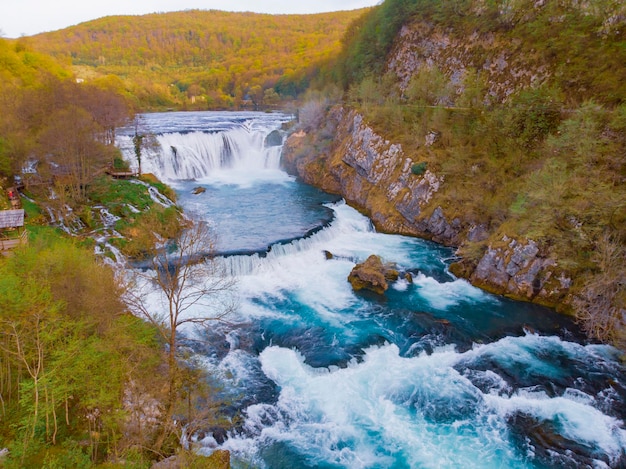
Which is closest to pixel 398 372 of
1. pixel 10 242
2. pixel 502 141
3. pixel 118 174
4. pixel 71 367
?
pixel 71 367

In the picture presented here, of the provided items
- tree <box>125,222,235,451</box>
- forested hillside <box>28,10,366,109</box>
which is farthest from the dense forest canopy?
forested hillside <box>28,10,366,109</box>

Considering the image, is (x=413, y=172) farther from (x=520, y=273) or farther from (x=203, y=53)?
(x=203, y=53)

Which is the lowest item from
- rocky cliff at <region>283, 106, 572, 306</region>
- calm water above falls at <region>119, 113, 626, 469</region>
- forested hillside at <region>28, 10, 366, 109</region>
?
calm water above falls at <region>119, 113, 626, 469</region>

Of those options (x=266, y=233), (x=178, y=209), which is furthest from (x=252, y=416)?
(x=178, y=209)

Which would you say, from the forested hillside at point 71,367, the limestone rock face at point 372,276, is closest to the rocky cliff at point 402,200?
the limestone rock face at point 372,276

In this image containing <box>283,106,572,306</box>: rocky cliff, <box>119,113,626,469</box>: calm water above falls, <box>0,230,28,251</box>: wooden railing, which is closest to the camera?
<box>119,113,626,469</box>: calm water above falls

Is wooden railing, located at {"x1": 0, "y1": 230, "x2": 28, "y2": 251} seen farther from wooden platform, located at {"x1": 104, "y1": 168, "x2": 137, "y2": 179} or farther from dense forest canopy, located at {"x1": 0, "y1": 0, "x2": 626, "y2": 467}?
wooden platform, located at {"x1": 104, "y1": 168, "x2": 137, "y2": 179}

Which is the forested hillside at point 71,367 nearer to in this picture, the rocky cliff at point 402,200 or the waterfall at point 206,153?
the rocky cliff at point 402,200
